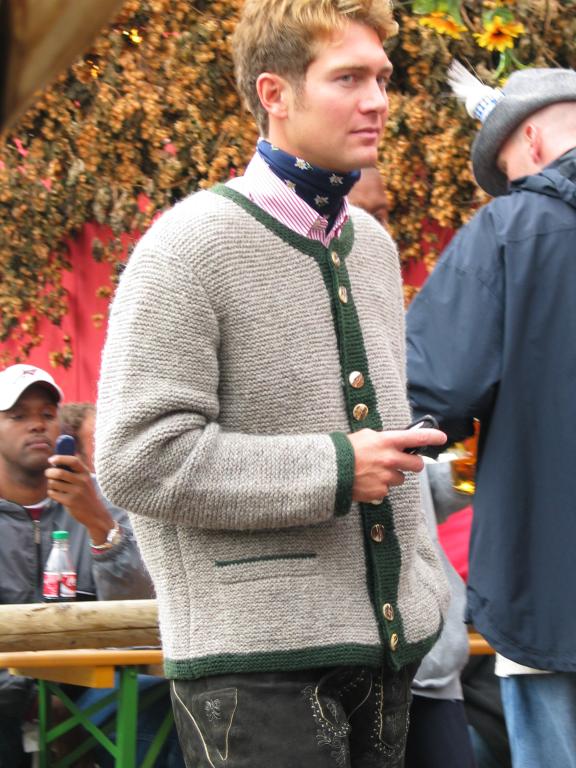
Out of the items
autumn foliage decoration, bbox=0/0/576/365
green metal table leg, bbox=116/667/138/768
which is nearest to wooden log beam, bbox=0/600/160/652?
green metal table leg, bbox=116/667/138/768

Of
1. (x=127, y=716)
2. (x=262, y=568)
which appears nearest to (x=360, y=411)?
(x=262, y=568)

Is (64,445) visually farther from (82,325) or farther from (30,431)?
(82,325)

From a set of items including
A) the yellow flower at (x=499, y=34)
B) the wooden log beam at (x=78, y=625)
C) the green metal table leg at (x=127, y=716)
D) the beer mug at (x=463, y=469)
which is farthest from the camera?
the yellow flower at (x=499, y=34)

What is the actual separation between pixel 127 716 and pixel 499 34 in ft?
13.2

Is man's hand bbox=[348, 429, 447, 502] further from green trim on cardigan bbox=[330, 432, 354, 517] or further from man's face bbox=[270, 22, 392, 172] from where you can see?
man's face bbox=[270, 22, 392, 172]

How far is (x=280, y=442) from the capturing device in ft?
5.67

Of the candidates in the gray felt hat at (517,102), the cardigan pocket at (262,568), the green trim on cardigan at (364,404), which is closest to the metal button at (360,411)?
the green trim on cardigan at (364,404)

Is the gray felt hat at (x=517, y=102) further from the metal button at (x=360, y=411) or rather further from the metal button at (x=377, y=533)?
the metal button at (x=377, y=533)

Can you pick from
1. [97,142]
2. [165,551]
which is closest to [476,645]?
[165,551]

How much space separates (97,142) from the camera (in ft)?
23.6

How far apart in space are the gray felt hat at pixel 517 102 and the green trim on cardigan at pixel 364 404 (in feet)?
2.88

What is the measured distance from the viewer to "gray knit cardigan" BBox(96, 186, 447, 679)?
168 centimetres

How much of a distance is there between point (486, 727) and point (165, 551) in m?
2.33

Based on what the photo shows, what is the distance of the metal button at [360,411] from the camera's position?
1.84 meters
